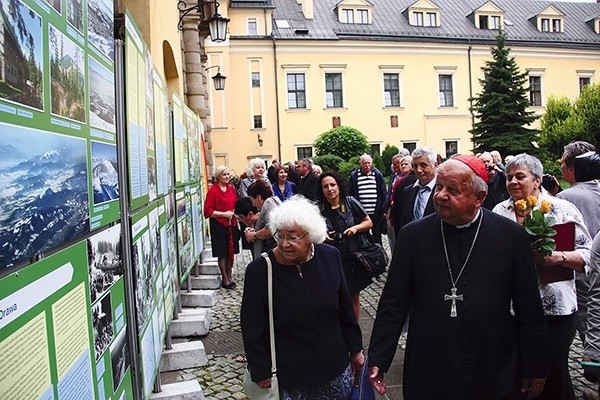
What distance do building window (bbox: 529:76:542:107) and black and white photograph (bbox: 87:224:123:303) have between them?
44.1m

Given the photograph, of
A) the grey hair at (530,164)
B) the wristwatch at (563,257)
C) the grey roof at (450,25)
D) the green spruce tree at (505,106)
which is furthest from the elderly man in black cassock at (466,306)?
the grey roof at (450,25)

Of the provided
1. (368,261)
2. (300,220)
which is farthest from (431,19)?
(300,220)

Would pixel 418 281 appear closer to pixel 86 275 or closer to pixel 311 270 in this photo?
pixel 311 270

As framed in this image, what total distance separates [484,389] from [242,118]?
3465 cm

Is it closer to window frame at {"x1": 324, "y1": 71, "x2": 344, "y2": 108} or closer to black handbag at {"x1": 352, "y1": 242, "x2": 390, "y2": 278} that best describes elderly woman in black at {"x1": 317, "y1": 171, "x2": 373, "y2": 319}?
black handbag at {"x1": 352, "y1": 242, "x2": 390, "y2": 278}

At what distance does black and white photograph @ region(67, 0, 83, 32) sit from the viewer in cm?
210

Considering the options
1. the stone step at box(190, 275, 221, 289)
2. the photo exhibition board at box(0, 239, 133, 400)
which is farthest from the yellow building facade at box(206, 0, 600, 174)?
the photo exhibition board at box(0, 239, 133, 400)

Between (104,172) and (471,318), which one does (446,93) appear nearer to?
(471,318)

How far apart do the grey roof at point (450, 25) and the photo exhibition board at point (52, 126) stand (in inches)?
1399

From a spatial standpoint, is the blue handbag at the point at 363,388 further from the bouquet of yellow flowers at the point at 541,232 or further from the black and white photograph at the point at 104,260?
the black and white photograph at the point at 104,260

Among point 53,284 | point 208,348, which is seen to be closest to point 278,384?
point 53,284

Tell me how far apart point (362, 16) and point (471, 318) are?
3920 centimetres

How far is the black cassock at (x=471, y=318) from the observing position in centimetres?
283

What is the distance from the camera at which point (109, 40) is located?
281cm
